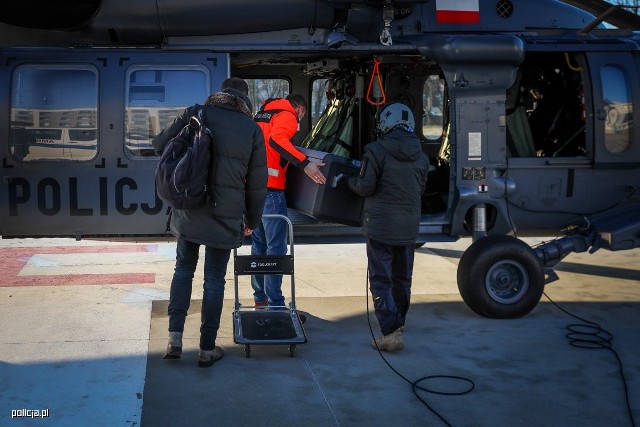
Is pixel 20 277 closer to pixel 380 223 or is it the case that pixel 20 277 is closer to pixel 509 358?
pixel 380 223

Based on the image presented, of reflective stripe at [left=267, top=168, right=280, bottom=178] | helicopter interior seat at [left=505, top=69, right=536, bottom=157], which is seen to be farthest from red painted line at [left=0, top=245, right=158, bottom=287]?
helicopter interior seat at [left=505, top=69, right=536, bottom=157]

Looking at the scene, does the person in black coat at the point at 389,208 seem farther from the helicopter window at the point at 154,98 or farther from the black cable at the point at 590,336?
the helicopter window at the point at 154,98

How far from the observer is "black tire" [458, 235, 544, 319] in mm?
7777

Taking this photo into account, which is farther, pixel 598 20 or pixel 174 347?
pixel 598 20

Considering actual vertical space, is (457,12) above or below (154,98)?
above

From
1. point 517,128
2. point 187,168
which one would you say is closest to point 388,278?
point 187,168

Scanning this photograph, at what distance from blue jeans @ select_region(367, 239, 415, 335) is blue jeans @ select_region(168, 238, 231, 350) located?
1.26 m

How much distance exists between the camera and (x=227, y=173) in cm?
602

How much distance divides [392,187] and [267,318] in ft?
5.06

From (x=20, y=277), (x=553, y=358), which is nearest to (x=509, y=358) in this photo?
(x=553, y=358)

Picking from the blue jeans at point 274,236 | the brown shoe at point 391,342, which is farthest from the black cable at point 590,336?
the blue jeans at point 274,236

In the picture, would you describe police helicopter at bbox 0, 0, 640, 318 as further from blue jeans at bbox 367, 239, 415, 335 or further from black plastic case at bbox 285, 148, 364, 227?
blue jeans at bbox 367, 239, 415, 335

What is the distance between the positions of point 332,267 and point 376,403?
16.4 feet

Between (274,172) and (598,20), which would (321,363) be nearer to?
(274,172)
